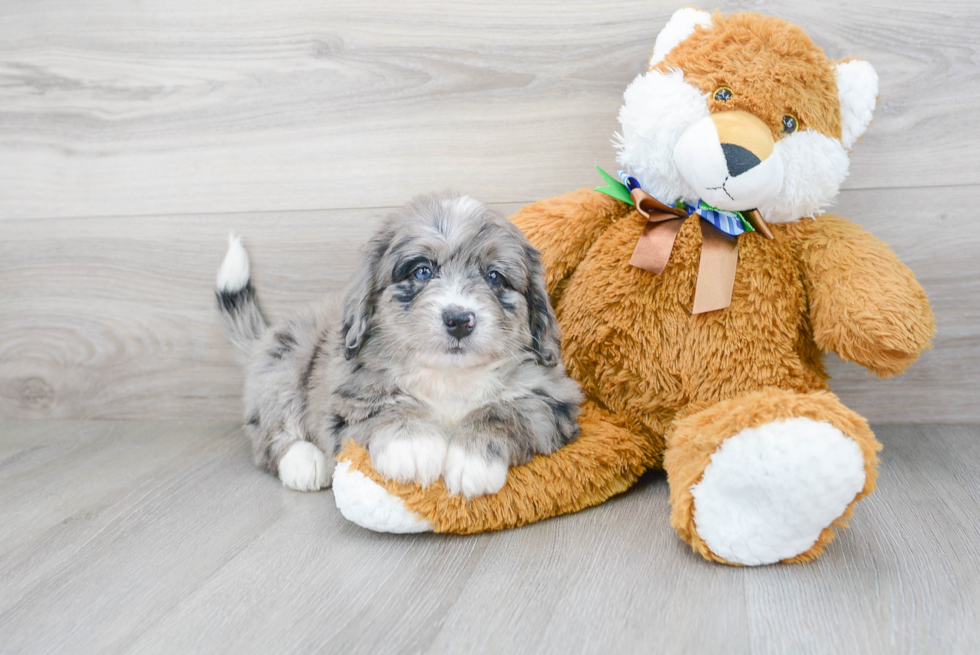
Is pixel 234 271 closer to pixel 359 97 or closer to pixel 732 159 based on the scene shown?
pixel 359 97

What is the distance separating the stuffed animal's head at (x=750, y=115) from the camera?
156 cm

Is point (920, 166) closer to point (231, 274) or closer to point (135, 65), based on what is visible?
point (231, 274)

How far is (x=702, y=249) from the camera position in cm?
168

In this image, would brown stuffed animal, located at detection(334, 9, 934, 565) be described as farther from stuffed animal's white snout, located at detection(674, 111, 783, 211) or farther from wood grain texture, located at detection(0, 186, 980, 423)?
wood grain texture, located at detection(0, 186, 980, 423)

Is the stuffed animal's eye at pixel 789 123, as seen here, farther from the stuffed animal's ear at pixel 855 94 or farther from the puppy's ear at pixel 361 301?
the puppy's ear at pixel 361 301

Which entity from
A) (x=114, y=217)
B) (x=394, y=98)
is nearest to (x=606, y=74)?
(x=394, y=98)

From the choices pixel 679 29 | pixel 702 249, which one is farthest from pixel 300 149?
pixel 702 249

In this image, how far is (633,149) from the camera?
5.74 ft

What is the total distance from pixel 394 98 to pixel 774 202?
116cm

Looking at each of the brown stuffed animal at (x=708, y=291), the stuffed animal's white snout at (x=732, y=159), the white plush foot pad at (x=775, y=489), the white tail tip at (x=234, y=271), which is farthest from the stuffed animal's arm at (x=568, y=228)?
the white tail tip at (x=234, y=271)

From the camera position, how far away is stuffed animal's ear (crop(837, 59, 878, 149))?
1656 millimetres

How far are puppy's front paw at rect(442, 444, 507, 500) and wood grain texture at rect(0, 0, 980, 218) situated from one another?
0.95 m

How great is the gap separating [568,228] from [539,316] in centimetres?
28

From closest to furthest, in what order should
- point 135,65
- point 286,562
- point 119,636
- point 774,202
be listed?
point 119,636
point 286,562
point 774,202
point 135,65
